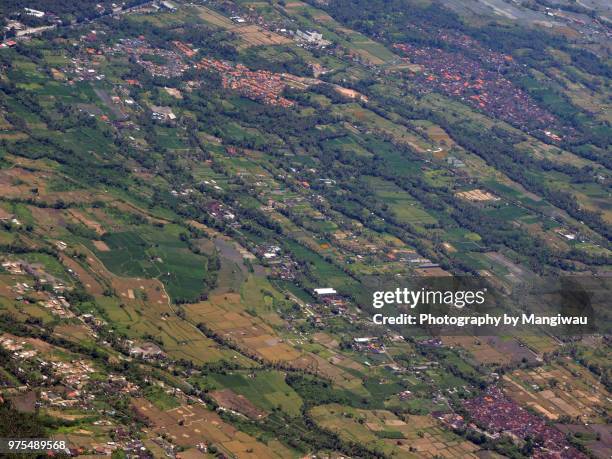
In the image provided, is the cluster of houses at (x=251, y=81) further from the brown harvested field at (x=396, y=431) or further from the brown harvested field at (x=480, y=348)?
the brown harvested field at (x=396, y=431)

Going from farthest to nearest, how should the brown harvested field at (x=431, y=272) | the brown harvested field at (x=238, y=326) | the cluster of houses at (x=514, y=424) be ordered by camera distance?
the brown harvested field at (x=431, y=272), the brown harvested field at (x=238, y=326), the cluster of houses at (x=514, y=424)

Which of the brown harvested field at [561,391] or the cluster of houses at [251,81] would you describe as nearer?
the brown harvested field at [561,391]

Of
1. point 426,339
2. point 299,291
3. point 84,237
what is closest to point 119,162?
point 84,237

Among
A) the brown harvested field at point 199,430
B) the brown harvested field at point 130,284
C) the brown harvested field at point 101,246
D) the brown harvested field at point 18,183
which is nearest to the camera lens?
the brown harvested field at point 199,430

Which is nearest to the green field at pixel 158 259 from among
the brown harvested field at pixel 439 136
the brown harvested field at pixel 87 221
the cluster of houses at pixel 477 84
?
the brown harvested field at pixel 87 221

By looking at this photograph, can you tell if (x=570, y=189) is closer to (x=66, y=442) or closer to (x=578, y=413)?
(x=578, y=413)

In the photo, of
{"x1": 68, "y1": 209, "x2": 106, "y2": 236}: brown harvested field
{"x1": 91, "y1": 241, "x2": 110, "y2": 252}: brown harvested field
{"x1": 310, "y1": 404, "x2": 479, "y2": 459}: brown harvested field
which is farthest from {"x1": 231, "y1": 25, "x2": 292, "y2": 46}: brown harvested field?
{"x1": 310, "y1": 404, "x2": 479, "y2": 459}: brown harvested field

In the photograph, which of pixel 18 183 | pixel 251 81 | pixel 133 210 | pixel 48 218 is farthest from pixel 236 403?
pixel 251 81

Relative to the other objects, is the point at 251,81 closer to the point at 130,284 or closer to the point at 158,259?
the point at 158,259
